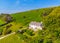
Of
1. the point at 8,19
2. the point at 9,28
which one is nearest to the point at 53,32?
the point at 9,28

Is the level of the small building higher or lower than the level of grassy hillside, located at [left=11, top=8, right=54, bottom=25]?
lower

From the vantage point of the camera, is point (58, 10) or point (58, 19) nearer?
point (58, 19)

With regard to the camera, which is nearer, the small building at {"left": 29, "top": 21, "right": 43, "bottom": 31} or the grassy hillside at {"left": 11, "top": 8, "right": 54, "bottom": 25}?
the small building at {"left": 29, "top": 21, "right": 43, "bottom": 31}

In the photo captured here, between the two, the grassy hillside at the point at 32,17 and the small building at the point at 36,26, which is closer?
the small building at the point at 36,26

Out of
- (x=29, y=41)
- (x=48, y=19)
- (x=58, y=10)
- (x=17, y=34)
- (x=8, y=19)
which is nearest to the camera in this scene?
(x=29, y=41)

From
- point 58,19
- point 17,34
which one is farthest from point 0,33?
point 58,19

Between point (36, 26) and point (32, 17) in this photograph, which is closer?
point (36, 26)

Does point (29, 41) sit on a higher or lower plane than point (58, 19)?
lower

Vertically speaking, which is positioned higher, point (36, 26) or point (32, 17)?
point (32, 17)

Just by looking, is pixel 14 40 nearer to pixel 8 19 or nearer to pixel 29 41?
pixel 29 41

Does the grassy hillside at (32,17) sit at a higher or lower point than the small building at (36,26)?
higher

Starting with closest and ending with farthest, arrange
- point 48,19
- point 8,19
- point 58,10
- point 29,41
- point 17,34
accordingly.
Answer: point 29,41 < point 17,34 < point 48,19 < point 58,10 < point 8,19
